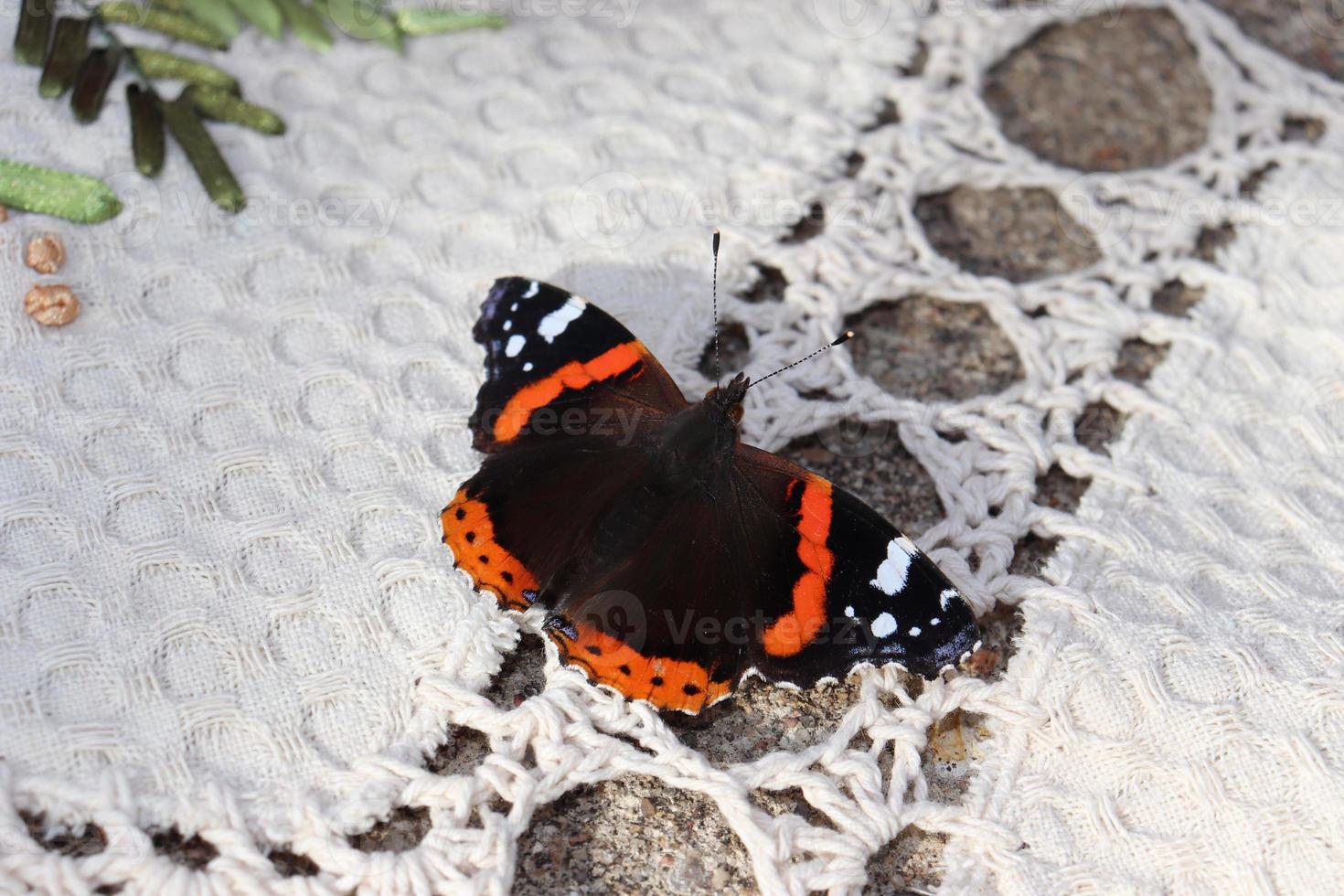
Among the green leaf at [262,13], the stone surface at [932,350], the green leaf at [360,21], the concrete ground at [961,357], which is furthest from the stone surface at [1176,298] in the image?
the green leaf at [262,13]

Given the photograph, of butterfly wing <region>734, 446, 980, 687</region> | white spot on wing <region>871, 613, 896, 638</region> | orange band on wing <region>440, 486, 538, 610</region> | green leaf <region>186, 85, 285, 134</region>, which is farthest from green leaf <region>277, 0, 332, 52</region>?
white spot on wing <region>871, 613, 896, 638</region>

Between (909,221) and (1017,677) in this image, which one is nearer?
(1017,677)

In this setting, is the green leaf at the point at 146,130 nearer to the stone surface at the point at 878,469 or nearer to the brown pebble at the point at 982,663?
the stone surface at the point at 878,469

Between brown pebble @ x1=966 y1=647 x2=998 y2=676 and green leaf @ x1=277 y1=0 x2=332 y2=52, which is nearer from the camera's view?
brown pebble @ x1=966 y1=647 x2=998 y2=676

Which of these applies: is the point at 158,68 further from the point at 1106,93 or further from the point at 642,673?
the point at 1106,93

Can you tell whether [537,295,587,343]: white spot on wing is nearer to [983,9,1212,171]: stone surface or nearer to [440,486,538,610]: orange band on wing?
[440,486,538,610]: orange band on wing

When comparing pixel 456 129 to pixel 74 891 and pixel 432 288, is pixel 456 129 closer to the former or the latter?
pixel 432 288

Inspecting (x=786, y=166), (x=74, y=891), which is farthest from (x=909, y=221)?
(x=74, y=891)
